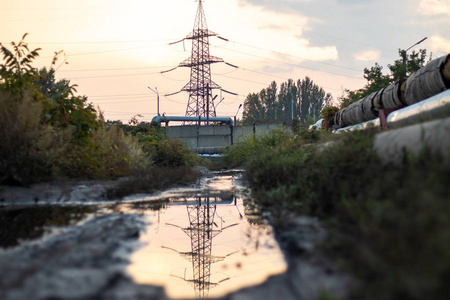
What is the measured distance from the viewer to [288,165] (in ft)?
25.3

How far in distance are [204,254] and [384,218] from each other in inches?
81.9

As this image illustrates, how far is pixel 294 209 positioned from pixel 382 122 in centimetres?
503

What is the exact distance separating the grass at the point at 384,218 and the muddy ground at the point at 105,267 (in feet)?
0.66

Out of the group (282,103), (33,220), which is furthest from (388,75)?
(282,103)

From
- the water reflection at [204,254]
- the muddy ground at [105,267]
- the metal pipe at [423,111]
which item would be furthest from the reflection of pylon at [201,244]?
the metal pipe at [423,111]

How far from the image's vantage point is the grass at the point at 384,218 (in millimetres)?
2207

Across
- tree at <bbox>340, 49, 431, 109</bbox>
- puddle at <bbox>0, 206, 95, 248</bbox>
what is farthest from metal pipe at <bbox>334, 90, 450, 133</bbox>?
tree at <bbox>340, 49, 431, 109</bbox>

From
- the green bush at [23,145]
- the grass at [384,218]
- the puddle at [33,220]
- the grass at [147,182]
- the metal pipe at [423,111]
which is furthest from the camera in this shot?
the grass at [147,182]

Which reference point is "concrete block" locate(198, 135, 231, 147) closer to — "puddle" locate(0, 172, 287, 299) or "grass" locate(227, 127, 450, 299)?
"puddle" locate(0, 172, 287, 299)

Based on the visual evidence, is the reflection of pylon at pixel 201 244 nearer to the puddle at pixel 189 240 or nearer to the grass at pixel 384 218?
the puddle at pixel 189 240

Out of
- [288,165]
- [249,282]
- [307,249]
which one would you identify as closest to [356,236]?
[307,249]

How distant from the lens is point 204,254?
4305 millimetres

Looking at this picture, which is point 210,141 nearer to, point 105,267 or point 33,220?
point 33,220

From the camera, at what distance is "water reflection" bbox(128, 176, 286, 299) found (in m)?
3.26
